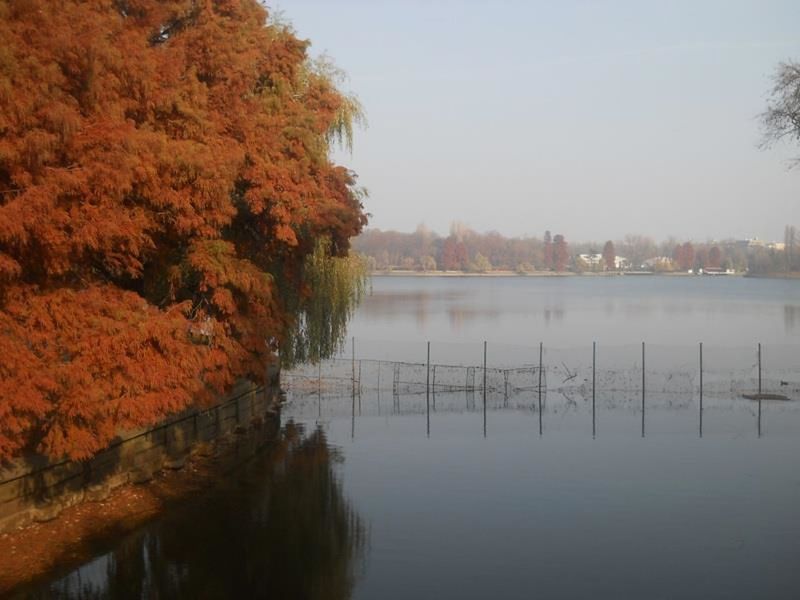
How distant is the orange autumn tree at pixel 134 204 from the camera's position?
10664 mm

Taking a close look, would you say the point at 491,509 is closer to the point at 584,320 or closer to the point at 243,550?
the point at 243,550

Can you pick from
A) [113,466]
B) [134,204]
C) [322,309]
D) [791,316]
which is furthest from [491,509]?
[791,316]

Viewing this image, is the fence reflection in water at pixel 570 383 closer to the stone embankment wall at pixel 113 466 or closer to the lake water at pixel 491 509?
the lake water at pixel 491 509

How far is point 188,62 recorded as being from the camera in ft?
47.5

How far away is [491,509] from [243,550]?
4222 millimetres

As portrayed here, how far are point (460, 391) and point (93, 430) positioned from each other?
1769 centimetres

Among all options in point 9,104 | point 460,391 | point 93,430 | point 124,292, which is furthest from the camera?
point 460,391

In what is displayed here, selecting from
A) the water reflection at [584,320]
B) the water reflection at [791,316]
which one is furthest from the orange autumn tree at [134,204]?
the water reflection at [791,316]

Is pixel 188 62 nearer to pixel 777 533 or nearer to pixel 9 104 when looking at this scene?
pixel 9 104

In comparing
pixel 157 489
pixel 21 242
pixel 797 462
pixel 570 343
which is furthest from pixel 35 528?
pixel 570 343

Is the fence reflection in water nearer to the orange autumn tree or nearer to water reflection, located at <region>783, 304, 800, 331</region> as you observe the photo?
the orange autumn tree

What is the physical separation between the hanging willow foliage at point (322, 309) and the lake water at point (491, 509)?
1622 millimetres

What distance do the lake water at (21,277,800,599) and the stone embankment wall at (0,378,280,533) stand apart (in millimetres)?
1324

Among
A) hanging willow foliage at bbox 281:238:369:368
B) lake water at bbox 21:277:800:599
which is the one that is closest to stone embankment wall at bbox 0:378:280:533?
lake water at bbox 21:277:800:599
